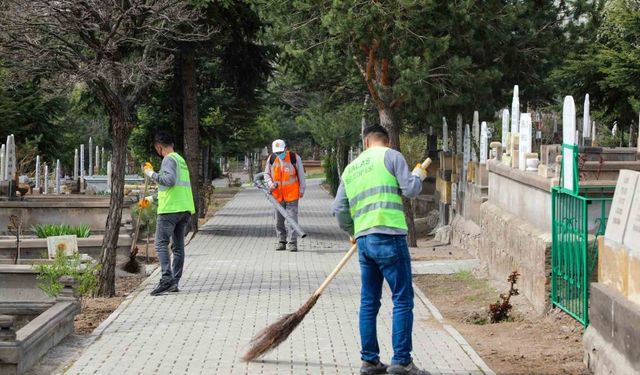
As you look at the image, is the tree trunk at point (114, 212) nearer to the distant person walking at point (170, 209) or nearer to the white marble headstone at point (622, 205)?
the distant person walking at point (170, 209)

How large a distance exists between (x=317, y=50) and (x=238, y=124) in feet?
35.6

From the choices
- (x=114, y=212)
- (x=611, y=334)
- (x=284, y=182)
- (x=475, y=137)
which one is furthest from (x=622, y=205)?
(x=475, y=137)

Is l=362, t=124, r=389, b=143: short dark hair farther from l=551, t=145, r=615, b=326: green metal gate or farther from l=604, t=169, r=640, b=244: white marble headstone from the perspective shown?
l=551, t=145, r=615, b=326: green metal gate

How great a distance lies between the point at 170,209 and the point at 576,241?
498 cm

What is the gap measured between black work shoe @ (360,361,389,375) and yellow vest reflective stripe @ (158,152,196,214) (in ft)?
18.1

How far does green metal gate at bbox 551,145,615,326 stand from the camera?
10.6 m

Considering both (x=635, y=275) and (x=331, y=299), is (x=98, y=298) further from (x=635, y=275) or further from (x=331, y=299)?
(x=635, y=275)

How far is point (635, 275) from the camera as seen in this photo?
8242 mm

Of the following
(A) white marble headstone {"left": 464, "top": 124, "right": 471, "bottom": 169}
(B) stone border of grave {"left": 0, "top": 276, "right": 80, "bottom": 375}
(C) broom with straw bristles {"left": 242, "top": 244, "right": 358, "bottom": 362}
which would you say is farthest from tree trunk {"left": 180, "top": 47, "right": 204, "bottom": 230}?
(C) broom with straw bristles {"left": 242, "top": 244, "right": 358, "bottom": 362}

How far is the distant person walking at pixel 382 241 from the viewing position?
8.91 m

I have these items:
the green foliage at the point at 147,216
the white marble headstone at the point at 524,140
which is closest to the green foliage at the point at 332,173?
the green foliage at the point at 147,216

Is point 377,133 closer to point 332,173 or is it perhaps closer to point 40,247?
point 40,247

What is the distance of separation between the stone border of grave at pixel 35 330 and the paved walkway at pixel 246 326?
0.31m

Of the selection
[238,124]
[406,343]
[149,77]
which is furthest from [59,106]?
[406,343]
